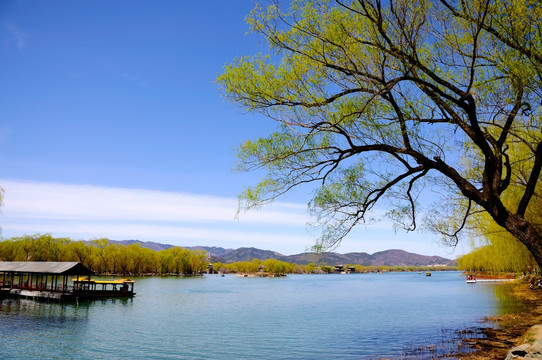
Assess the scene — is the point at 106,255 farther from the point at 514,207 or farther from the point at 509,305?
the point at 514,207

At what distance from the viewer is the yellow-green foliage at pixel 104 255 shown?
68.0 metres

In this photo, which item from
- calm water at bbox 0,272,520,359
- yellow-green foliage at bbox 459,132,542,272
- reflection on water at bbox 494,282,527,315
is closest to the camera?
yellow-green foliage at bbox 459,132,542,272

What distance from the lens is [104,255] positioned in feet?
279

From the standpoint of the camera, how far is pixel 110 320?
2420cm

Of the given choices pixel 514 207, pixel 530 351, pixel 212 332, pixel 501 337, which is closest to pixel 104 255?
pixel 212 332

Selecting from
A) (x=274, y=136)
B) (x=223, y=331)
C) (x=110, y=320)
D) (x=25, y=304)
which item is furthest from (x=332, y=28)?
(x=25, y=304)

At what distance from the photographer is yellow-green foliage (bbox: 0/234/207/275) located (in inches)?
2677

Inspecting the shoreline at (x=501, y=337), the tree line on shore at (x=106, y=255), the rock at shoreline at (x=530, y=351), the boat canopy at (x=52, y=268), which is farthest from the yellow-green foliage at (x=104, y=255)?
the rock at shoreline at (x=530, y=351)

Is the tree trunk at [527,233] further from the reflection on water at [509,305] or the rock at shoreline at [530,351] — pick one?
the reflection on water at [509,305]

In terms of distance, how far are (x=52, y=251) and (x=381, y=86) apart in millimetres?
77865

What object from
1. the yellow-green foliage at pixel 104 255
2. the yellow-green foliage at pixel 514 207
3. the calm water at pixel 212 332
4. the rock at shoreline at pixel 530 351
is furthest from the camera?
the yellow-green foliage at pixel 104 255

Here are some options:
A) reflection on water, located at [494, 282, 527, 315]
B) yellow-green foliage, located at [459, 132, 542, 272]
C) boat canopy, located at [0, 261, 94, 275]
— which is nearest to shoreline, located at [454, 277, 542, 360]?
reflection on water, located at [494, 282, 527, 315]

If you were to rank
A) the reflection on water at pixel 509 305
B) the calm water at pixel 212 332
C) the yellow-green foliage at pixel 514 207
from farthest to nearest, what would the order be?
the reflection on water at pixel 509 305 → the calm water at pixel 212 332 → the yellow-green foliage at pixel 514 207

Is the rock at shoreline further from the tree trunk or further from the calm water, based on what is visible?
the calm water
